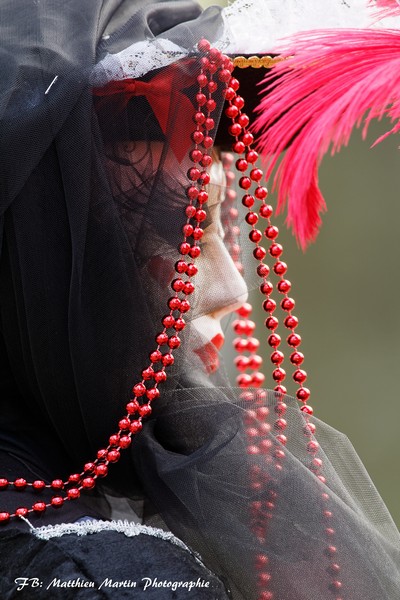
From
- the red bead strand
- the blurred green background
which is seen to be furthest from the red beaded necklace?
the blurred green background

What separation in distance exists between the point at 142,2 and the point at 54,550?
615mm

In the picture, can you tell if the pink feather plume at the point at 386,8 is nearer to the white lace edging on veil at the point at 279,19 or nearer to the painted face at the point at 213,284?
the white lace edging on veil at the point at 279,19

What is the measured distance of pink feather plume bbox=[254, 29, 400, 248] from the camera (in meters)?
0.91

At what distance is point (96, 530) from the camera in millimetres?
755

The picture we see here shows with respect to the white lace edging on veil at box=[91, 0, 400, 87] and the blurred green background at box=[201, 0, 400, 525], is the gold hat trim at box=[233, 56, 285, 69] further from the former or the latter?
the blurred green background at box=[201, 0, 400, 525]

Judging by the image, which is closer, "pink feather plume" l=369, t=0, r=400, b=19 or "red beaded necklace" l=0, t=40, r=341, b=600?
"red beaded necklace" l=0, t=40, r=341, b=600

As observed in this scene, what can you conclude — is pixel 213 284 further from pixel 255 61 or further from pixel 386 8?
pixel 386 8

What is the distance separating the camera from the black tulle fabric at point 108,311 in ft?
2.64

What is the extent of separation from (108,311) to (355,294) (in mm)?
2783

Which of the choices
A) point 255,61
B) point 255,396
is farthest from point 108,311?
point 255,61

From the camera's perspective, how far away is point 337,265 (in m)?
3.53

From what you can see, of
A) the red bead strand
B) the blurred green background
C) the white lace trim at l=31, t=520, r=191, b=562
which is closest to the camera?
the white lace trim at l=31, t=520, r=191, b=562

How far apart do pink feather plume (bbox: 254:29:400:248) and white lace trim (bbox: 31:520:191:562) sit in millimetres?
478

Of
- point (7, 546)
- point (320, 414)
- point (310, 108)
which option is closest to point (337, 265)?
point (320, 414)
